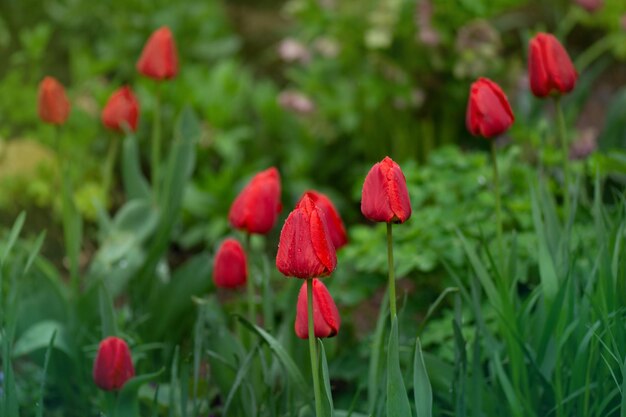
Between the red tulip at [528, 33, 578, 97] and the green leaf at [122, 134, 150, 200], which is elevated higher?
the red tulip at [528, 33, 578, 97]

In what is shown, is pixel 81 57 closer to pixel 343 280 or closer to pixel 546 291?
pixel 343 280

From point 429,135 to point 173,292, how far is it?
1.49m

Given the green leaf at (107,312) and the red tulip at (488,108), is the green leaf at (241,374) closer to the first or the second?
the green leaf at (107,312)

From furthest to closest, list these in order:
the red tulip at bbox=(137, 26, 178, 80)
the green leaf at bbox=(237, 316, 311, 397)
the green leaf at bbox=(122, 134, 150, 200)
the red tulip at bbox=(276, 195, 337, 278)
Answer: the green leaf at bbox=(122, 134, 150, 200)
the red tulip at bbox=(137, 26, 178, 80)
the green leaf at bbox=(237, 316, 311, 397)
the red tulip at bbox=(276, 195, 337, 278)

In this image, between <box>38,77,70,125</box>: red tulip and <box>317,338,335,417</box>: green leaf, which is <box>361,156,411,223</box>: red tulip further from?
<box>38,77,70,125</box>: red tulip

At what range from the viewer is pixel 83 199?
11.7ft

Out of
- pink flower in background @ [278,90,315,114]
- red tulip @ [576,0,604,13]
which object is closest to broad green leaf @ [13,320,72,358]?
pink flower in background @ [278,90,315,114]

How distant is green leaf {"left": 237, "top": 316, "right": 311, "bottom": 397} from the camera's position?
170 centimetres

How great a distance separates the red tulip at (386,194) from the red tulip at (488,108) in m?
0.37

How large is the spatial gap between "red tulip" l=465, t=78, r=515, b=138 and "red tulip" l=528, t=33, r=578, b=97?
10 centimetres

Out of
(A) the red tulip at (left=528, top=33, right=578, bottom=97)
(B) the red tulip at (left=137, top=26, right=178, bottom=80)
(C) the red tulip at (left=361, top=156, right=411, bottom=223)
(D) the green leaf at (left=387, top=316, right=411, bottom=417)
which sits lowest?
(D) the green leaf at (left=387, top=316, right=411, bottom=417)

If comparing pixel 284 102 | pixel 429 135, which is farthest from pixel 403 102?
pixel 284 102

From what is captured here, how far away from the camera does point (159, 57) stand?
95.4 inches

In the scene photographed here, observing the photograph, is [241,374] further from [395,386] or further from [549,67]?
[549,67]
